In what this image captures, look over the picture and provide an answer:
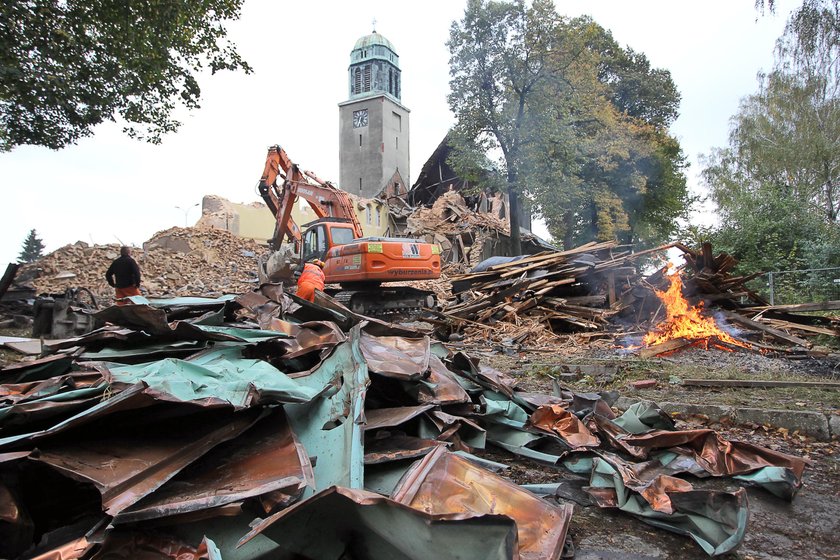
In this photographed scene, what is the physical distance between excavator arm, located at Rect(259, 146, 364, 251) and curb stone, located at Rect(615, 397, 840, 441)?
11689mm

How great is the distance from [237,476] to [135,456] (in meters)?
0.42

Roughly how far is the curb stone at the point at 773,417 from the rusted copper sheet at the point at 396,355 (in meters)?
2.41

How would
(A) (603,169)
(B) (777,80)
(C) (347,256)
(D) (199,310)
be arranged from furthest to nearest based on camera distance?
(A) (603,169) < (B) (777,80) < (C) (347,256) < (D) (199,310)

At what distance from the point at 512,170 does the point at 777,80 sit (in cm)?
1297

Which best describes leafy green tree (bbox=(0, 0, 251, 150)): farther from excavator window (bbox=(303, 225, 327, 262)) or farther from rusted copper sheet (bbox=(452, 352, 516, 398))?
rusted copper sheet (bbox=(452, 352, 516, 398))

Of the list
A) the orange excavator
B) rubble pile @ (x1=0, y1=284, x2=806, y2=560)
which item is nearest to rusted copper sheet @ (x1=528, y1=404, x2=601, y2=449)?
rubble pile @ (x1=0, y1=284, x2=806, y2=560)

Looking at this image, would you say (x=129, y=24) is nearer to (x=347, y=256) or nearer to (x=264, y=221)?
(x=347, y=256)

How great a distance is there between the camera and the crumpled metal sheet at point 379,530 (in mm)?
1508

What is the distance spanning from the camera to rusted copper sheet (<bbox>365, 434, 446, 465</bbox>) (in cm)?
253

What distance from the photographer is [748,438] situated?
13.0ft

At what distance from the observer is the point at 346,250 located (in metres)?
12.7

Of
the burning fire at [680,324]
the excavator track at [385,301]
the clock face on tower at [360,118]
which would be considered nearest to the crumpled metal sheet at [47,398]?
the burning fire at [680,324]

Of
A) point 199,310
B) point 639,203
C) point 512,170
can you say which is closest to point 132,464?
point 199,310

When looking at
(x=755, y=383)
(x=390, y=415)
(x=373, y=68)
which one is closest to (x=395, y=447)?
(x=390, y=415)
